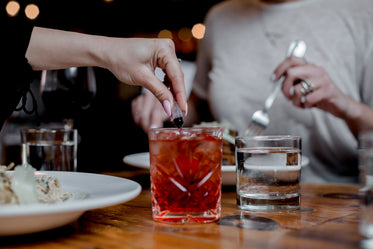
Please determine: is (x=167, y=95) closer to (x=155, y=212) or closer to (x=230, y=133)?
(x=155, y=212)

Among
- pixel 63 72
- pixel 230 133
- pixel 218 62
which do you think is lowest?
pixel 230 133

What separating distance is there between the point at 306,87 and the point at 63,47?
1017mm

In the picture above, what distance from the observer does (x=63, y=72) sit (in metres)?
1.25

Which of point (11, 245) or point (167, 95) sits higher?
point (167, 95)

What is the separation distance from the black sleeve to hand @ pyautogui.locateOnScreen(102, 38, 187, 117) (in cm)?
19

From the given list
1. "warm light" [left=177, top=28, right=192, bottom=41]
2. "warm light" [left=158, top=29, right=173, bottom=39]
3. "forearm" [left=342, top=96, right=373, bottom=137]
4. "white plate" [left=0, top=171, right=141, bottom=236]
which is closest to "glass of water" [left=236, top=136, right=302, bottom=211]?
"white plate" [left=0, top=171, right=141, bottom=236]

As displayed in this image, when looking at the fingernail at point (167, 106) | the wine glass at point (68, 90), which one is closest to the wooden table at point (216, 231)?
the fingernail at point (167, 106)

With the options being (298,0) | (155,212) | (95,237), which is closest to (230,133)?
(155,212)

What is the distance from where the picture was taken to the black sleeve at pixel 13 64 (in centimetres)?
82

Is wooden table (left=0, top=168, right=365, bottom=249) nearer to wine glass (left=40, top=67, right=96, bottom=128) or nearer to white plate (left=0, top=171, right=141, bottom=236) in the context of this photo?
white plate (left=0, top=171, right=141, bottom=236)

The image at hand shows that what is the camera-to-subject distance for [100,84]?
2.58m

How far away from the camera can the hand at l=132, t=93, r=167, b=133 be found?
1656 mm

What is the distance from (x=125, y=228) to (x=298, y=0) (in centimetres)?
169

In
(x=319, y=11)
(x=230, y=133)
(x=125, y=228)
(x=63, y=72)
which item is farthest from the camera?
(x=319, y=11)
